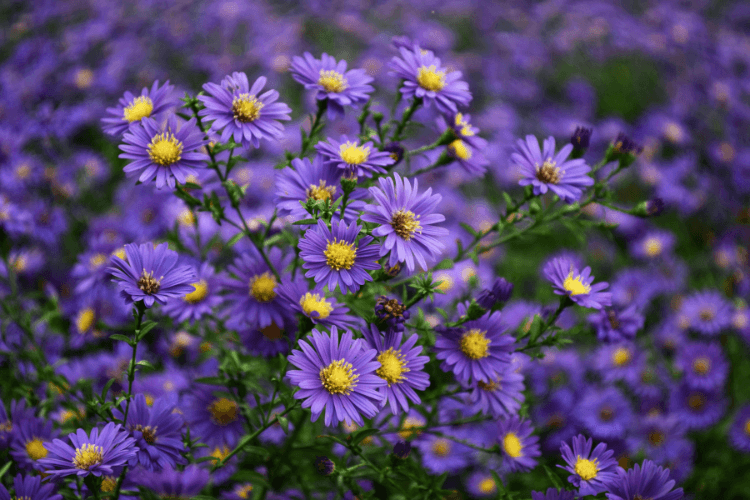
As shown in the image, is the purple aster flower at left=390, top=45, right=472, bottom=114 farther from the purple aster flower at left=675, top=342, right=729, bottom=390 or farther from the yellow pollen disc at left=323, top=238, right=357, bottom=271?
the purple aster flower at left=675, top=342, right=729, bottom=390

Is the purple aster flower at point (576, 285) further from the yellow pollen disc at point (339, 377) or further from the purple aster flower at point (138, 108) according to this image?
the purple aster flower at point (138, 108)

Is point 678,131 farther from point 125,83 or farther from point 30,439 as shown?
point 30,439

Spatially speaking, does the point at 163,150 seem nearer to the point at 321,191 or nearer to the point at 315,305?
the point at 321,191

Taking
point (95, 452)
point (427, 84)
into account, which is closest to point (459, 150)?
point (427, 84)

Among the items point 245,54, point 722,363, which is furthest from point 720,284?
point 245,54

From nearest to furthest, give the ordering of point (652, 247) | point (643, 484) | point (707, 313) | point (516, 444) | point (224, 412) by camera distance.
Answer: point (643, 484)
point (516, 444)
point (224, 412)
point (707, 313)
point (652, 247)

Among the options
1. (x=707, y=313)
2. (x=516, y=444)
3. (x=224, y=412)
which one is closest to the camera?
(x=516, y=444)
